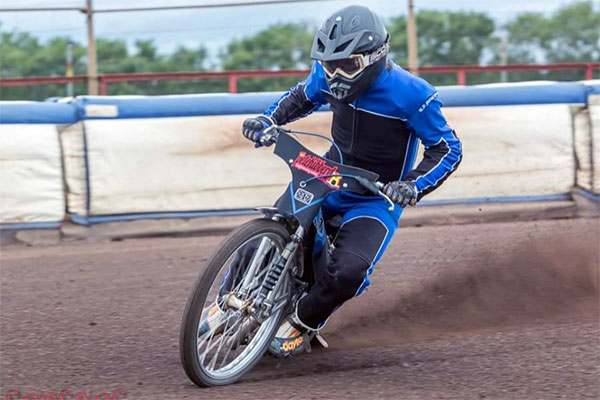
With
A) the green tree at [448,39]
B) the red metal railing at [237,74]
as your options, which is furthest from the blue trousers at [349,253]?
the green tree at [448,39]

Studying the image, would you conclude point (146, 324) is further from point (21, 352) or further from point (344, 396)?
point (344, 396)

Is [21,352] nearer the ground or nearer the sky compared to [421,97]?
nearer the ground

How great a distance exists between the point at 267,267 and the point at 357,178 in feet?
2.09

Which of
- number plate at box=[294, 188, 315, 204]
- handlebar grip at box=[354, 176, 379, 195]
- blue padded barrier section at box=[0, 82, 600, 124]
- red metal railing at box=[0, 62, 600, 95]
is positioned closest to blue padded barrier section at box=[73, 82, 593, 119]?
A: blue padded barrier section at box=[0, 82, 600, 124]

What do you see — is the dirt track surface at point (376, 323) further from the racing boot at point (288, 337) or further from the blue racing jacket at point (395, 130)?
the blue racing jacket at point (395, 130)

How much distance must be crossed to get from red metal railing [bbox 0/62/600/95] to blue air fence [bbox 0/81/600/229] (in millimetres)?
3049

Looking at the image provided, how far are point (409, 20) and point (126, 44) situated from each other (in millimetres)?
3612

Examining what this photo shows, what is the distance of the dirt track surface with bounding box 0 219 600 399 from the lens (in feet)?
15.4

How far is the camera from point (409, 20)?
36.6ft

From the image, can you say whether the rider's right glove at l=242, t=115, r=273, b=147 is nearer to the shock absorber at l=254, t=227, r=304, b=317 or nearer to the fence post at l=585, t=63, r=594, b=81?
the shock absorber at l=254, t=227, r=304, b=317

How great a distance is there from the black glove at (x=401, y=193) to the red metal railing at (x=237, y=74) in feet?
24.6

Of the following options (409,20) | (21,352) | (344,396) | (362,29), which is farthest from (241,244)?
(409,20)

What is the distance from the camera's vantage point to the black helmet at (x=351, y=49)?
15.2ft

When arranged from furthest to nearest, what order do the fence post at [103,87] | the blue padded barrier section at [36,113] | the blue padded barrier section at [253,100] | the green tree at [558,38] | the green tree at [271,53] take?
the green tree at [558,38] < the green tree at [271,53] < the fence post at [103,87] < the blue padded barrier section at [253,100] < the blue padded barrier section at [36,113]
